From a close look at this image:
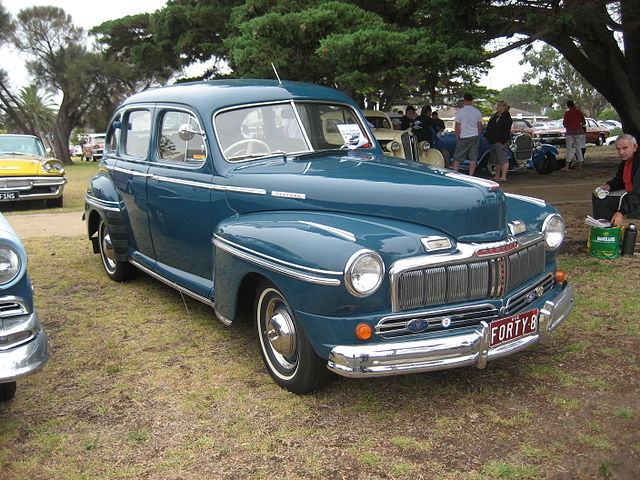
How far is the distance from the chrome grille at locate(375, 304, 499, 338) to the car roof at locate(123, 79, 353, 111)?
2.22 metres

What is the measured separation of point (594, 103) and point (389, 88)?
191 feet

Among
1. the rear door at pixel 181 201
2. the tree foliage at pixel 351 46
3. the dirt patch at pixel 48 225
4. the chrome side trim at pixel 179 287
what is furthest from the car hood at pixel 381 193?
the tree foliage at pixel 351 46

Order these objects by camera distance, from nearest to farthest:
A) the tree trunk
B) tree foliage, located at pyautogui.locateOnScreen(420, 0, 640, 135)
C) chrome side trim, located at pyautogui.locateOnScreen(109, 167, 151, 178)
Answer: chrome side trim, located at pyautogui.locateOnScreen(109, 167, 151, 178) < tree foliage, located at pyautogui.locateOnScreen(420, 0, 640, 135) < the tree trunk

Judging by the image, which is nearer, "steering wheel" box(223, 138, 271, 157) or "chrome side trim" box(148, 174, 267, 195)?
"chrome side trim" box(148, 174, 267, 195)

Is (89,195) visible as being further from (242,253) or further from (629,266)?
(629,266)

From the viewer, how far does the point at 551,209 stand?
13.6 ft

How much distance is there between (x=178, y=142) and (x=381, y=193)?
2063 millimetres

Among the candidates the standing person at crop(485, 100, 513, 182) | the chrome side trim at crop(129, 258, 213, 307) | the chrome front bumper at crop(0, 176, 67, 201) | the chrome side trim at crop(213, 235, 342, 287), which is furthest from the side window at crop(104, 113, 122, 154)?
the standing person at crop(485, 100, 513, 182)

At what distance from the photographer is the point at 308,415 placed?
3383mm

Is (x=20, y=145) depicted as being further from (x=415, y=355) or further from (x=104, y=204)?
(x=415, y=355)

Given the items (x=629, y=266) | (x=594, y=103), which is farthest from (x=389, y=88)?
(x=594, y=103)

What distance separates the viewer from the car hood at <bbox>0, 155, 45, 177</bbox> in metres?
11.3

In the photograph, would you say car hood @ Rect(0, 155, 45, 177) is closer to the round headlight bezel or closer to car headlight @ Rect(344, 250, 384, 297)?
the round headlight bezel

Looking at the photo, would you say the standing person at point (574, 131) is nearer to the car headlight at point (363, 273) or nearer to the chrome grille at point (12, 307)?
the car headlight at point (363, 273)
